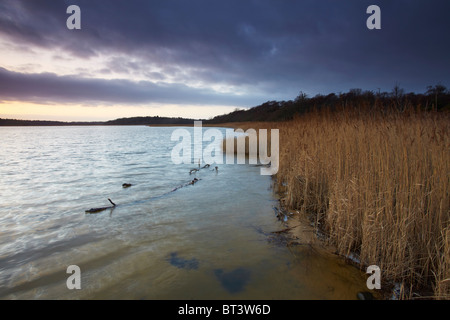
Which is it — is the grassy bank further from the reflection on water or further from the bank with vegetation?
the reflection on water

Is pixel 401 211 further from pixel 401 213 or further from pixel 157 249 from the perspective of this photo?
pixel 157 249

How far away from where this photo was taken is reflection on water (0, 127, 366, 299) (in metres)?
2.95

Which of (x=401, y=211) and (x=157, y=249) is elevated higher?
(x=401, y=211)

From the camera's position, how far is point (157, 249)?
4.05 m

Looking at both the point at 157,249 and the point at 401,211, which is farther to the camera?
the point at 157,249

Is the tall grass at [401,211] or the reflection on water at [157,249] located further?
the reflection on water at [157,249]

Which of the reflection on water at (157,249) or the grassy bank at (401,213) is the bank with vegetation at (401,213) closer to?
the grassy bank at (401,213)

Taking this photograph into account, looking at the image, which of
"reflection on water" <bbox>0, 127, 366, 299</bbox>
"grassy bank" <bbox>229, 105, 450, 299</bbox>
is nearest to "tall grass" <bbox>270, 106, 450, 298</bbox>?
"grassy bank" <bbox>229, 105, 450, 299</bbox>

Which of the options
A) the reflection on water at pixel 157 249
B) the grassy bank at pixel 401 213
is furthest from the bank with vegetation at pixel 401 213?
the reflection on water at pixel 157 249

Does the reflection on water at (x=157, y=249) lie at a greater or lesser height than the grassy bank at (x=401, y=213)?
lesser

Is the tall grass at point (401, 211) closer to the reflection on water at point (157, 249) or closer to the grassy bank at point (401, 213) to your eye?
the grassy bank at point (401, 213)

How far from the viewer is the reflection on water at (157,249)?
2945 millimetres

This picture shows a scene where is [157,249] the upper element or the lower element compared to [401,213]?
lower

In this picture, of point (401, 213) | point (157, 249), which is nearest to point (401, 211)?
point (401, 213)
